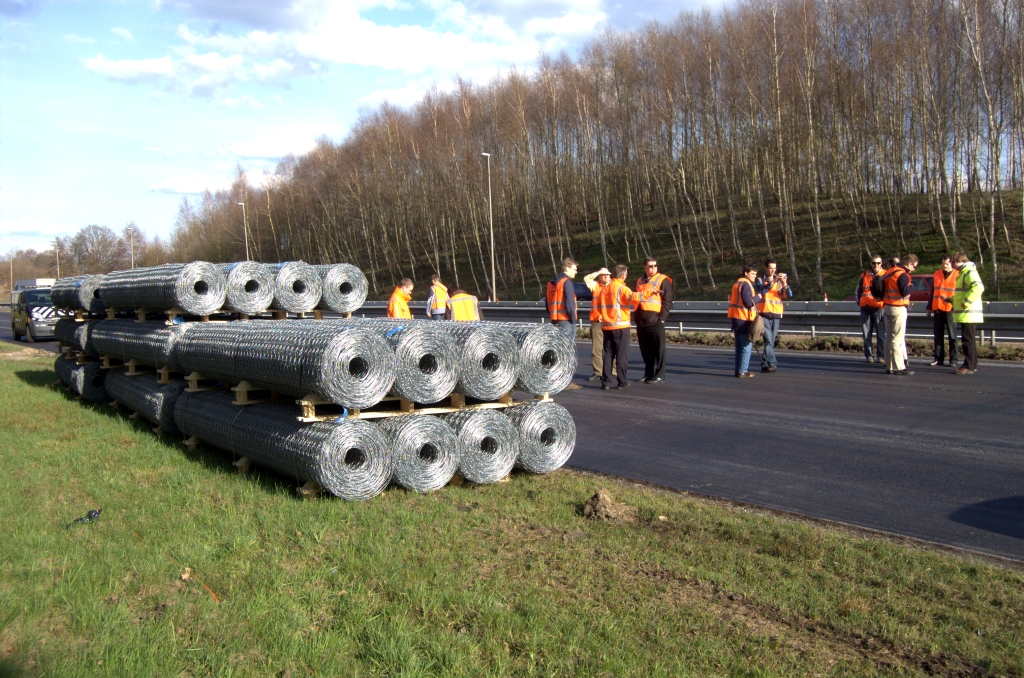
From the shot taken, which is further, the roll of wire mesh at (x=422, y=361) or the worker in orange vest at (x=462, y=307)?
the worker in orange vest at (x=462, y=307)

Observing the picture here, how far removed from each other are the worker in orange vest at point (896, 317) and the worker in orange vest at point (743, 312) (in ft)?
6.91

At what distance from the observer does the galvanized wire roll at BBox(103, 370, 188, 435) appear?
948 cm

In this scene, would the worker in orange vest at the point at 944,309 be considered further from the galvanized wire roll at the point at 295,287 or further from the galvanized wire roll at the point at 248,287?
the galvanized wire roll at the point at 248,287

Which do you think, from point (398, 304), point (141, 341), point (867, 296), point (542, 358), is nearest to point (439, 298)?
point (398, 304)

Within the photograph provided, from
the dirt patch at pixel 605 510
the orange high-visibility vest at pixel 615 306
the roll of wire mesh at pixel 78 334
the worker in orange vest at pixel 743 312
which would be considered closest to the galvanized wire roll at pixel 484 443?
the dirt patch at pixel 605 510

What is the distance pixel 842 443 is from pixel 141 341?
8.23m

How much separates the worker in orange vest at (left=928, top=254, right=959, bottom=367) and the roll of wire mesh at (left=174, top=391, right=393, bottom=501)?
37.8ft

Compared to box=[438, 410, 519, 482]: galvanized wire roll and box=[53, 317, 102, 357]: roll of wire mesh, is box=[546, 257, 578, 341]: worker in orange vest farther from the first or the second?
box=[53, 317, 102, 357]: roll of wire mesh

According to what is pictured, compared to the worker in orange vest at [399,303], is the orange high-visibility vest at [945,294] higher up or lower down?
lower down

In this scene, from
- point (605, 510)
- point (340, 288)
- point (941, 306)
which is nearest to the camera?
point (605, 510)

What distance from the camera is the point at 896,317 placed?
44.8 feet

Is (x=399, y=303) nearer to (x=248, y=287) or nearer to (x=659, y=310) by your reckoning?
(x=248, y=287)

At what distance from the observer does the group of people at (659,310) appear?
13172mm

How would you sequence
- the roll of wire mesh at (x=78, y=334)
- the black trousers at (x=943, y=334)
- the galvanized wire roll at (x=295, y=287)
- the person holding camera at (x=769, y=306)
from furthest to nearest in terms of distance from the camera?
the person holding camera at (x=769, y=306)
the black trousers at (x=943, y=334)
the roll of wire mesh at (x=78, y=334)
the galvanized wire roll at (x=295, y=287)
